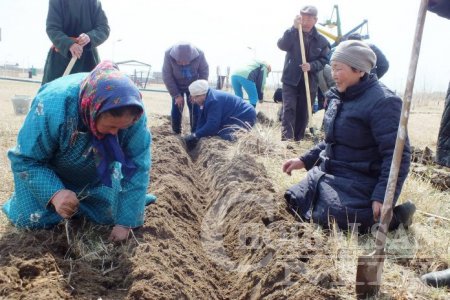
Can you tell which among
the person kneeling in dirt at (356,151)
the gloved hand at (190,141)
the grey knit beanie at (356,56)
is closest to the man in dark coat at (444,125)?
the person kneeling in dirt at (356,151)

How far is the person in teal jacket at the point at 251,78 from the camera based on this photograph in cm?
838

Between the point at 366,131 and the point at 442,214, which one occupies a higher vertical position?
the point at 366,131

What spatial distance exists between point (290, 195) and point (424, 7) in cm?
168

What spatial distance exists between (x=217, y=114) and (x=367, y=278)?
4580mm

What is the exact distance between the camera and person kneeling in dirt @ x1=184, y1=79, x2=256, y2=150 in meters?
6.46

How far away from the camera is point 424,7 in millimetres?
2297

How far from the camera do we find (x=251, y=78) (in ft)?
27.6

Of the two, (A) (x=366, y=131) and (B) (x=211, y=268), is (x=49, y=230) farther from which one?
(A) (x=366, y=131)

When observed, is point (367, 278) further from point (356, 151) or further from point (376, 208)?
point (356, 151)

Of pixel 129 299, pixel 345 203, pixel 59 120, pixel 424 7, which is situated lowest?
pixel 129 299

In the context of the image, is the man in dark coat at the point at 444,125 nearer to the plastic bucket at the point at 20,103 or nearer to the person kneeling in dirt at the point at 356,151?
the person kneeling in dirt at the point at 356,151

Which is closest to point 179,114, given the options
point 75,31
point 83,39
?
point 75,31

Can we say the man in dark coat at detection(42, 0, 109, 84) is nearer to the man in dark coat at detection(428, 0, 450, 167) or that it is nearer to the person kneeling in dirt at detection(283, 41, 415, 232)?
the person kneeling in dirt at detection(283, 41, 415, 232)

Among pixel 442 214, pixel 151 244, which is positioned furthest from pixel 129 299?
pixel 442 214
